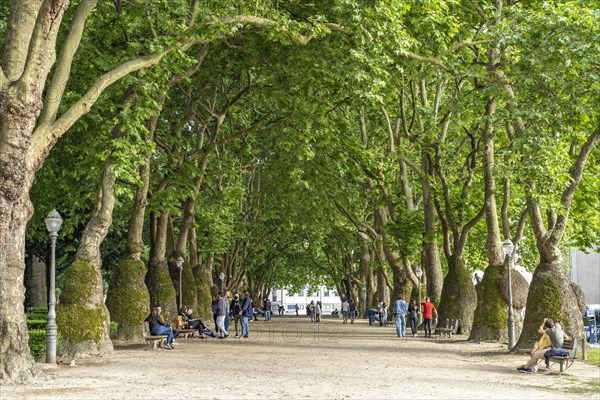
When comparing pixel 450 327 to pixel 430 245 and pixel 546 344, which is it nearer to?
pixel 430 245

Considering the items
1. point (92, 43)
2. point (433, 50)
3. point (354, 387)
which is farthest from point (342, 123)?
point (354, 387)

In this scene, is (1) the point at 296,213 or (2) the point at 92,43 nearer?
(2) the point at 92,43

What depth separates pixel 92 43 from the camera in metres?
22.7

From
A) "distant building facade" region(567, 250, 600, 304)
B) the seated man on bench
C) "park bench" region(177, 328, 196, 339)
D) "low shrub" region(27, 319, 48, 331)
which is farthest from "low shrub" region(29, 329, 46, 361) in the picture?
"distant building facade" region(567, 250, 600, 304)

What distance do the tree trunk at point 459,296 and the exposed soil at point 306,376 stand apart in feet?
20.5

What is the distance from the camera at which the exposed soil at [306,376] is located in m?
13.0

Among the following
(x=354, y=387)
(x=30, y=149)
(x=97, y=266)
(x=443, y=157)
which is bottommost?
(x=354, y=387)

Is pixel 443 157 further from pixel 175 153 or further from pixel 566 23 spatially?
pixel 566 23

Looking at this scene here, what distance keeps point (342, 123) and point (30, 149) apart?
1695 cm

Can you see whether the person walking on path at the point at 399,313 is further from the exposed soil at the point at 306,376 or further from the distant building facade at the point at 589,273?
the distant building facade at the point at 589,273

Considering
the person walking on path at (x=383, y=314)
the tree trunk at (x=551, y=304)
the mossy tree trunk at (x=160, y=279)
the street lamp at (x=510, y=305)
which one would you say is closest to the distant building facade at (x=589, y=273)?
the person walking on path at (x=383, y=314)

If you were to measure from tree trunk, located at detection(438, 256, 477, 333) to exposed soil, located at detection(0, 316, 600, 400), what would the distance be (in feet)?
20.5

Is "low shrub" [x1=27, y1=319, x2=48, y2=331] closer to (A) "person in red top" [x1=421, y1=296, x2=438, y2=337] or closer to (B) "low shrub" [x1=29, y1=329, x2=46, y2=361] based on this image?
(B) "low shrub" [x1=29, y1=329, x2=46, y2=361]

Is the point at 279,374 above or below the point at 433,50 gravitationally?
below
